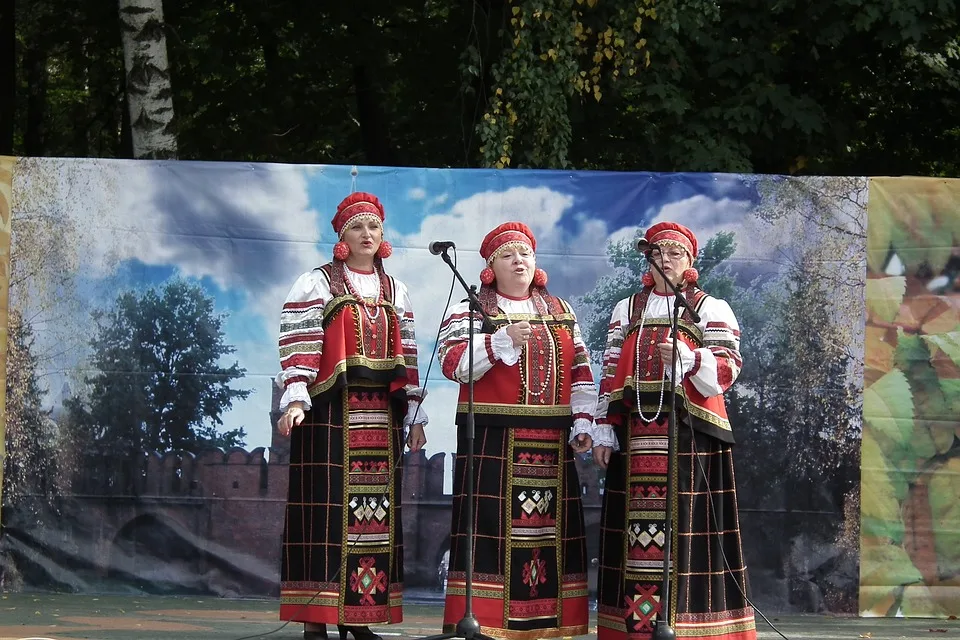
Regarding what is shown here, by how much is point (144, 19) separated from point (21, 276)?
2.19m

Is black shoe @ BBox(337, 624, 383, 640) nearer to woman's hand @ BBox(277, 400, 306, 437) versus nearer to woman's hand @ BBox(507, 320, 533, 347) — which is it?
woman's hand @ BBox(277, 400, 306, 437)

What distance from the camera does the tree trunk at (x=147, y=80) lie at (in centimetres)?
821

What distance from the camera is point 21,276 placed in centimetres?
682

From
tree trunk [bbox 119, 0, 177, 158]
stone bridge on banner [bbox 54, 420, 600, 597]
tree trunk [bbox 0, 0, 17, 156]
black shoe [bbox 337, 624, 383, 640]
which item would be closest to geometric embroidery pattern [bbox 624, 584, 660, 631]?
black shoe [bbox 337, 624, 383, 640]

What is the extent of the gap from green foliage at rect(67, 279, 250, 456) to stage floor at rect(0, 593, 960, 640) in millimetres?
789

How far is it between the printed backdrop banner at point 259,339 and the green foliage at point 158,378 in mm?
11

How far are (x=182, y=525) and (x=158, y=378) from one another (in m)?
0.76

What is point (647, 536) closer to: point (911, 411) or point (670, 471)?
point (670, 471)

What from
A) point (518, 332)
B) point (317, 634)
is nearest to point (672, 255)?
point (518, 332)

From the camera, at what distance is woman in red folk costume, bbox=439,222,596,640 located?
17.3ft

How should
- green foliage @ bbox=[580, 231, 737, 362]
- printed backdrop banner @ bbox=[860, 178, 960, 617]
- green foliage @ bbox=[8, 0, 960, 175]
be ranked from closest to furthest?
1. printed backdrop banner @ bbox=[860, 178, 960, 617]
2. green foliage @ bbox=[580, 231, 737, 362]
3. green foliage @ bbox=[8, 0, 960, 175]

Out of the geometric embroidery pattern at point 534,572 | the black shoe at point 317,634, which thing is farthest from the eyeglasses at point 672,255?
the black shoe at point 317,634

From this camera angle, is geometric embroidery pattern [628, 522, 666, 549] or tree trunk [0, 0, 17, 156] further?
tree trunk [0, 0, 17, 156]

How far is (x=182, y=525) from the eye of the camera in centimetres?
685
